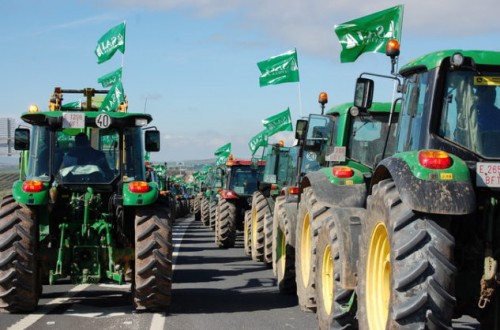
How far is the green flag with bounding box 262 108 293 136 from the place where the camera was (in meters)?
→ 25.2

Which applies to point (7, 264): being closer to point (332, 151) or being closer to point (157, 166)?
point (332, 151)

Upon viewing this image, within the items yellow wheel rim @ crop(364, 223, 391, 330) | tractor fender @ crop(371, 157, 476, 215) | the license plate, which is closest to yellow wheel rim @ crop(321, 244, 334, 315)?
yellow wheel rim @ crop(364, 223, 391, 330)

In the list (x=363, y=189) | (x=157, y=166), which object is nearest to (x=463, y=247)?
(x=363, y=189)

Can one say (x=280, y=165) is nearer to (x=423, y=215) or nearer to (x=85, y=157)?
(x=85, y=157)

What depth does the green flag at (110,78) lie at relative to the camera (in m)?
19.6

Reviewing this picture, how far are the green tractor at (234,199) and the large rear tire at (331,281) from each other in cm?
1215

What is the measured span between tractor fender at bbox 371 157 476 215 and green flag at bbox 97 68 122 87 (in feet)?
47.5

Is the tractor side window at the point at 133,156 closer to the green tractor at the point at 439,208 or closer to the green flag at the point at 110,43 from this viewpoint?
the green tractor at the point at 439,208

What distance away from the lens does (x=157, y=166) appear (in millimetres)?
40719

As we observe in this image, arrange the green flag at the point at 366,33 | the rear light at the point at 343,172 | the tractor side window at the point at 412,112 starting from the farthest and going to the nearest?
the green flag at the point at 366,33 < the rear light at the point at 343,172 < the tractor side window at the point at 412,112

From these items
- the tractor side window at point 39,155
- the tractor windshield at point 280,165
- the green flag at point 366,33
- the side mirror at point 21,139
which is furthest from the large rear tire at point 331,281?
the tractor windshield at point 280,165

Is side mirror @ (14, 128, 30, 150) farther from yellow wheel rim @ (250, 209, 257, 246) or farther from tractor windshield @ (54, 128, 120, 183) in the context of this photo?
yellow wheel rim @ (250, 209, 257, 246)

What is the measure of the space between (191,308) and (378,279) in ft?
15.3

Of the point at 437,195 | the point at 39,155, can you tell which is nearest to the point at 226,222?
the point at 39,155
